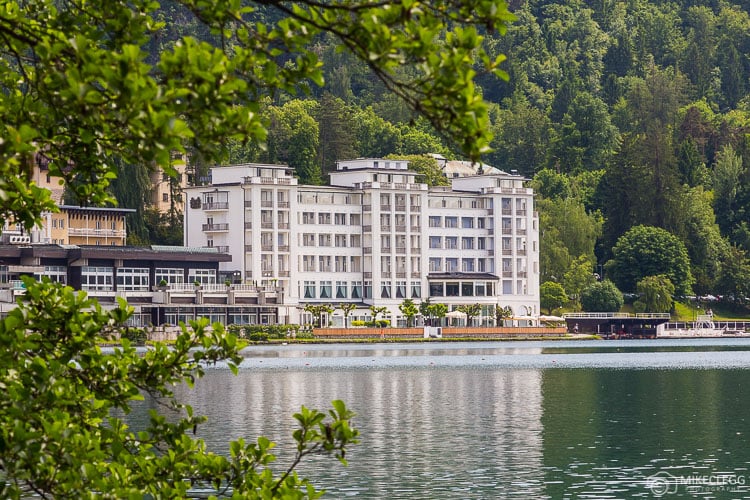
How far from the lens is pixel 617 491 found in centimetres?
3938

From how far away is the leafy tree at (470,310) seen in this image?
16738 cm

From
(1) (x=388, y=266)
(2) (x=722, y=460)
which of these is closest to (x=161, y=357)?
(2) (x=722, y=460)

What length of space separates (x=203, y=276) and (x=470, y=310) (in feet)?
100

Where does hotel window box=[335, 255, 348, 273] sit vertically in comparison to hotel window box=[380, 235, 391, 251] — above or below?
below

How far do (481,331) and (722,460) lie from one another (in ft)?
395

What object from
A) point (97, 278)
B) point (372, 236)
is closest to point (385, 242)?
point (372, 236)

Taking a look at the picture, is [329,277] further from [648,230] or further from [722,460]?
[722,460]

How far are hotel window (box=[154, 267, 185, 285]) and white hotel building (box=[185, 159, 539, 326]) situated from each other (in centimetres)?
724

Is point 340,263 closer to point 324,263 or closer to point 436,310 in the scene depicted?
point 324,263

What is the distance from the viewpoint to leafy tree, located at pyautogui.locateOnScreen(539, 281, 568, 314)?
17675cm

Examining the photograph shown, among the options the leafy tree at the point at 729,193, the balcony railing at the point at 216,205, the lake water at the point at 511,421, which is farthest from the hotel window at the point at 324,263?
Result: the leafy tree at the point at 729,193

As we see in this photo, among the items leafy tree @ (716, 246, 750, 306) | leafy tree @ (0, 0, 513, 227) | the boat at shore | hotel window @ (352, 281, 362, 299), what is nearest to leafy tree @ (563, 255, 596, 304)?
the boat at shore

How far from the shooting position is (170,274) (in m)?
151

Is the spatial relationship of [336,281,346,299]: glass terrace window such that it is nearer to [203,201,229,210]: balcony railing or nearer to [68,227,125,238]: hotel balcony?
→ [203,201,229,210]: balcony railing
